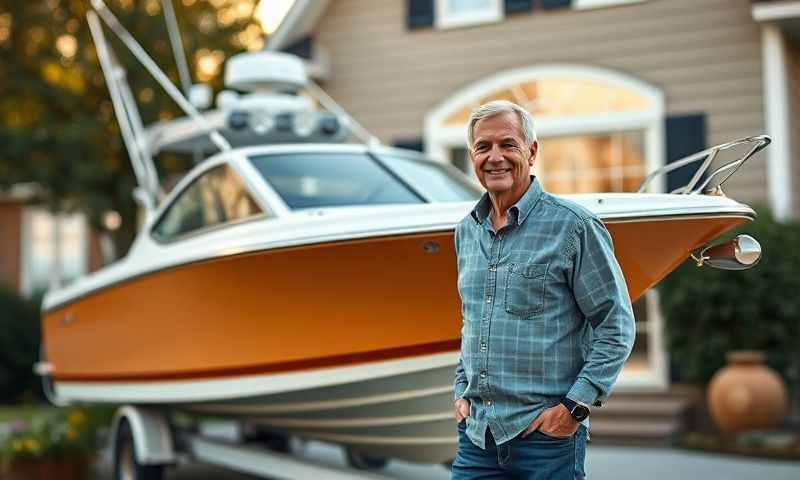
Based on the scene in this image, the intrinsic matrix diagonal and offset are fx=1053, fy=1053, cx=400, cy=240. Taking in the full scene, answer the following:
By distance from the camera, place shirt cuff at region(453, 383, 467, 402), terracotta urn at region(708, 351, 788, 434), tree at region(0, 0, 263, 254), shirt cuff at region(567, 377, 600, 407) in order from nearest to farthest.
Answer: shirt cuff at region(567, 377, 600, 407) → shirt cuff at region(453, 383, 467, 402) → terracotta urn at region(708, 351, 788, 434) → tree at region(0, 0, 263, 254)

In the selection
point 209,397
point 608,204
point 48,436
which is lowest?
point 48,436

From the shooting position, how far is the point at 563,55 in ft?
34.9

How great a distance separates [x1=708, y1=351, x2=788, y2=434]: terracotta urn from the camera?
8.61 meters

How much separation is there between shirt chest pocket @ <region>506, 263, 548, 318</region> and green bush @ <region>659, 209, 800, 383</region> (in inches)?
255

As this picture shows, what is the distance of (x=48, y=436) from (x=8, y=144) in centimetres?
676

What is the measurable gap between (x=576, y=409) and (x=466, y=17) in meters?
8.92

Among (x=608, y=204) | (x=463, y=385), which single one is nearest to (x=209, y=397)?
(x=608, y=204)

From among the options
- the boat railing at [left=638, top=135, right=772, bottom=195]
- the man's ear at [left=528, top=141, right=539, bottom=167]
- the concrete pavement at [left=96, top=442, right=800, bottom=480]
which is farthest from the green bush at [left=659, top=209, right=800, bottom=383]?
the man's ear at [left=528, top=141, right=539, bottom=167]

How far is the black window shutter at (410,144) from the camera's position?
37.0 ft

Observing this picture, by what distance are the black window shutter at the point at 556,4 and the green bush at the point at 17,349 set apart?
8178 millimetres

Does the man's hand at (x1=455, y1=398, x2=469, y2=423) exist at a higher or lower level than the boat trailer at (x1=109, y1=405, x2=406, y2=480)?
higher

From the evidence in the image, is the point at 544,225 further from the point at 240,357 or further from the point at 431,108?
the point at 431,108

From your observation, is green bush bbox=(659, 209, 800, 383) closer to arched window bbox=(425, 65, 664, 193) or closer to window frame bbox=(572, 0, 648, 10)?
arched window bbox=(425, 65, 664, 193)

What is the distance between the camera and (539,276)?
287cm
